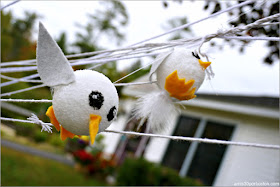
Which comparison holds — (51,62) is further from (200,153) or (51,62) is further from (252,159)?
(200,153)

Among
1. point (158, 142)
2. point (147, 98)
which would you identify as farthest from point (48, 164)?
point (147, 98)

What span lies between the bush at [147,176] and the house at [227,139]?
2.55 ft

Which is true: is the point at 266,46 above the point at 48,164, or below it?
above

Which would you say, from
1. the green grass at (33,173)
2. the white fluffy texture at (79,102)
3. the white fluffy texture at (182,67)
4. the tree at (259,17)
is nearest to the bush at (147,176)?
the green grass at (33,173)

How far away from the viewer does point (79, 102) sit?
Answer: 2.39ft

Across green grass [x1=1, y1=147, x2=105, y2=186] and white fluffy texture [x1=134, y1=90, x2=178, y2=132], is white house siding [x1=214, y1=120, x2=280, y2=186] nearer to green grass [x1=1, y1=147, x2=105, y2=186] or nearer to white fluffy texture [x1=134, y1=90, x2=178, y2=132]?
green grass [x1=1, y1=147, x2=105, y2=186]

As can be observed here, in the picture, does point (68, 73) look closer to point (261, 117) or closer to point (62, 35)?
point (261, 117)

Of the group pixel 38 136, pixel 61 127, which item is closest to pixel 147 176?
pixel 61 127

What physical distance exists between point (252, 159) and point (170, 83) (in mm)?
4368

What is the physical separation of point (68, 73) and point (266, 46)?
8.02 ft

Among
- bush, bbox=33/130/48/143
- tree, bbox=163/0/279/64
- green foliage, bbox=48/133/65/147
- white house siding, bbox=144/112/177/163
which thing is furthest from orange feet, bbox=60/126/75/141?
green foliage, bbox=48/133/65/147

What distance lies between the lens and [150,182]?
180 inches

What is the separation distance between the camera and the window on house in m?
5.18

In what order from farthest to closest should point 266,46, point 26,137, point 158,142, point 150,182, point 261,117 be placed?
1. point 26,137
2. point 158,142
3. point 261,117
4. point 150,182
5. point 266,46
